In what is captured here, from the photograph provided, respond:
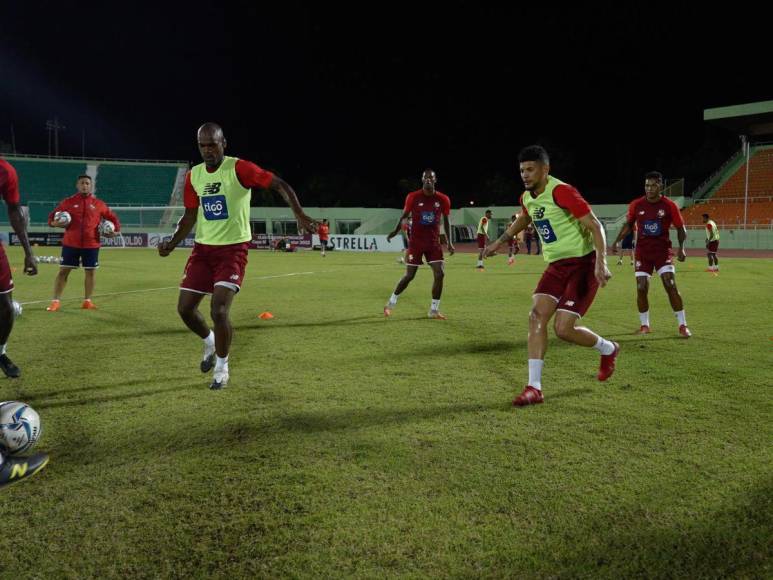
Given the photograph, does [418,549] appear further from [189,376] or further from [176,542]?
[189,376]

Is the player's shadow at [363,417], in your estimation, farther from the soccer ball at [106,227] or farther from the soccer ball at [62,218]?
the soccer ball at [106,227]

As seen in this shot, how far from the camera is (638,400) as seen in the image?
4.70m

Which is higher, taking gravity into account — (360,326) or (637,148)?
(637,148)

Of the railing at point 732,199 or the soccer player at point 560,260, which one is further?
the railing at point 732,199

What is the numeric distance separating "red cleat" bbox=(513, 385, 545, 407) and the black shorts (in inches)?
338

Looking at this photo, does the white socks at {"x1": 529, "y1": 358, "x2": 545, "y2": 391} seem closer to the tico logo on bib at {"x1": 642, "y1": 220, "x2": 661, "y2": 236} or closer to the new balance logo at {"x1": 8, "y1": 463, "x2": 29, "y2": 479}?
the new balance logo at {"x1": 8, "y1": 463, "x2": 29, "y2": 479}

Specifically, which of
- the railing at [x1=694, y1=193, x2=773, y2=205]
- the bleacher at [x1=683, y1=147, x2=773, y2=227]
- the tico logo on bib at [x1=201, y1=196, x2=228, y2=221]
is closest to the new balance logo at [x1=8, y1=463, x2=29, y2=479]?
the tico logo on bib at [x1=201, y1=196, x2=228, y2=221]

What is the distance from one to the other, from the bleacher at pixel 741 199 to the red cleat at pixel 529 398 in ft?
128

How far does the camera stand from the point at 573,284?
5.06m

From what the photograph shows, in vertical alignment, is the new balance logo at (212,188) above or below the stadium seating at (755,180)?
below

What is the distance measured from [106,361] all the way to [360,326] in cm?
355

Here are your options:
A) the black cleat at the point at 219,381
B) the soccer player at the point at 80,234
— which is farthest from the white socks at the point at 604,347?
the soccer player at the point at 80,234

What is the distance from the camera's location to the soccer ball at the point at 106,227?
10.5 metres

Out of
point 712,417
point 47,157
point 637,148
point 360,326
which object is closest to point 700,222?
point 637,148
